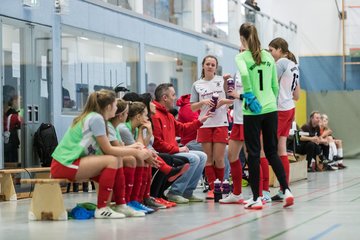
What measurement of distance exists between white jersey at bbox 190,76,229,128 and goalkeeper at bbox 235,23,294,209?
1173 mm

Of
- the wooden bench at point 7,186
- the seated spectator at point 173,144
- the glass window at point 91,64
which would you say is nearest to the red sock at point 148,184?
the seated spectator at point 173,144

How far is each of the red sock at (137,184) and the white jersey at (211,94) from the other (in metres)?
1.68

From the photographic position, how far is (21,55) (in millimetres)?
10773

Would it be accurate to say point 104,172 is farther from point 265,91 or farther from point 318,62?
point 318,62

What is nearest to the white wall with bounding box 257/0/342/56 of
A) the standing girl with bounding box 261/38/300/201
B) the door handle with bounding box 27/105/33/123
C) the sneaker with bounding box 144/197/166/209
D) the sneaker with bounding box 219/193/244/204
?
the door handle with bounding box 27/105/33/123

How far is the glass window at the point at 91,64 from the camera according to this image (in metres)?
11.7

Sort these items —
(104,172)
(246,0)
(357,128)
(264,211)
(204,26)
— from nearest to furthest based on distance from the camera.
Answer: (104,172)
(264,211)
(204,26)
(246,0)
(357,128)

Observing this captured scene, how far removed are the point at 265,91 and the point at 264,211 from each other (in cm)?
109

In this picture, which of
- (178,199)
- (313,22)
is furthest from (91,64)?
(313,22)

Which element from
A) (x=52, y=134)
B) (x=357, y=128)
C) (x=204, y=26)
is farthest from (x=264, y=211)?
(x=357, y=128)

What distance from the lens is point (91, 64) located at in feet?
40.7

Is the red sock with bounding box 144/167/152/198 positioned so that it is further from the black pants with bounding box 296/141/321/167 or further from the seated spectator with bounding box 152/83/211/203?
the black pants with bounding box 296/141/321/167

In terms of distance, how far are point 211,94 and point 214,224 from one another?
2.86 m

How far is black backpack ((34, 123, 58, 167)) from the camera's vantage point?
10.8m
